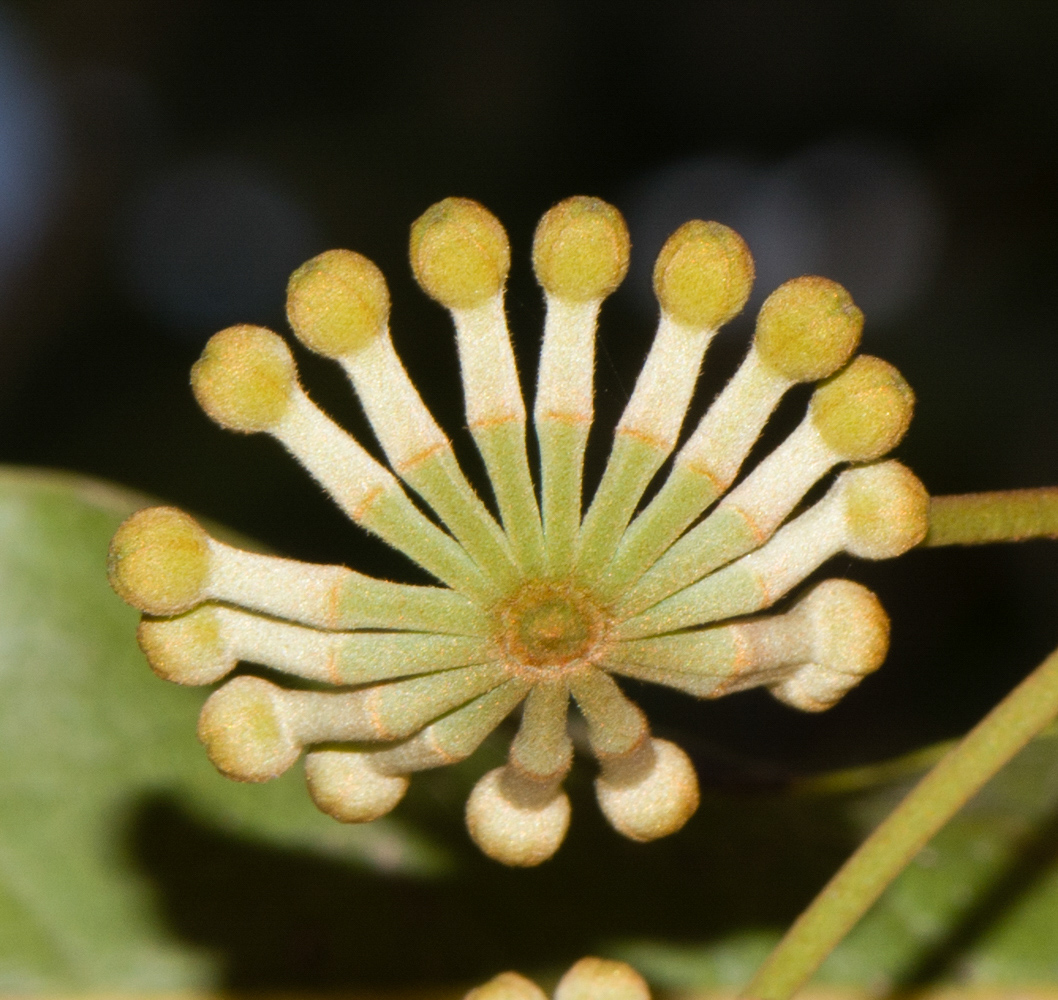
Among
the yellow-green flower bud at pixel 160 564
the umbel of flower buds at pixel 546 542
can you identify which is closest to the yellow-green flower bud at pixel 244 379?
the umbel of flower buds at pixel 546 542

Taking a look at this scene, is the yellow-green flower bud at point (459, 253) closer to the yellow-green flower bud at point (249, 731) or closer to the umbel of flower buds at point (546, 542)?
the umbel of flower buds at point (546, 542)

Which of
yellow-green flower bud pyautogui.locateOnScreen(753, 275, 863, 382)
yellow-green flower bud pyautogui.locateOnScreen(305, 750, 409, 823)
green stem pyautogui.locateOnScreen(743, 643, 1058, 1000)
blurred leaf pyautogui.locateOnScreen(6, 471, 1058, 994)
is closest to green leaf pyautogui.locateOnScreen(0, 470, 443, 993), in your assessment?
blurred leaf pyautogui.locateOnScreen(6, 471, 1058, 994)

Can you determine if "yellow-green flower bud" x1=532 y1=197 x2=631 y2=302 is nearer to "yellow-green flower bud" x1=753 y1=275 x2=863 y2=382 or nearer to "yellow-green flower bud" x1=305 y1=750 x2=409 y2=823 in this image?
"yellow-green flower bud" x1=753 y1=275 x2=863 y2=382

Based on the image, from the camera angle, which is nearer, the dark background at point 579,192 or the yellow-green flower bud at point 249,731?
the yellow-green flower bud at point 249,731

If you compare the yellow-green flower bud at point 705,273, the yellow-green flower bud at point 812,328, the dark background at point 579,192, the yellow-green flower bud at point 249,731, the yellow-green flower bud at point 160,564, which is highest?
the dark background at point 579,192

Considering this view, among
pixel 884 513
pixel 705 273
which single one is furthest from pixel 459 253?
pixel 884 513

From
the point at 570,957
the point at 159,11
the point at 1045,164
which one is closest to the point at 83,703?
the point at 570,957
